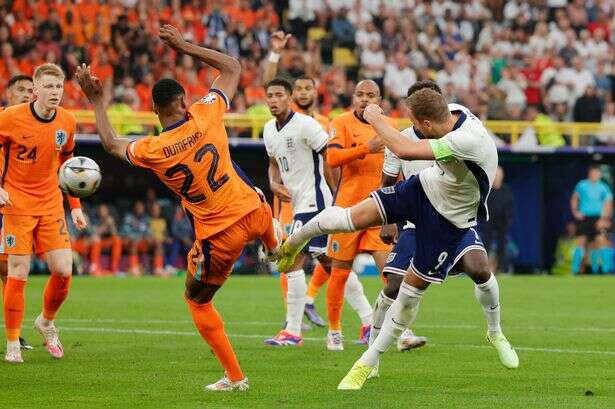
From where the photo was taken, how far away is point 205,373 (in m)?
10.7

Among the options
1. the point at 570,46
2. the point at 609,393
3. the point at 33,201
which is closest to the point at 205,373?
the point at 33,201

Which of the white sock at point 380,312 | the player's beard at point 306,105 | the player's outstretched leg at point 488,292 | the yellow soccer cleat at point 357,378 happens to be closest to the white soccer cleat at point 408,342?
the white sock at point 380,312

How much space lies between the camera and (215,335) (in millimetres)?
9523

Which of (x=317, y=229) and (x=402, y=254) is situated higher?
(x=317, y=229)

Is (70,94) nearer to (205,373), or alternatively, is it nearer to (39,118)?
(39,118)

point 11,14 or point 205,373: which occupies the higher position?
point 11,14

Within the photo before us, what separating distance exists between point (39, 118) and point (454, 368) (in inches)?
172

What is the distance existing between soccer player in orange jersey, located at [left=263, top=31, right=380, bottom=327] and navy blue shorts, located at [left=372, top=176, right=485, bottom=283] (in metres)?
3.53

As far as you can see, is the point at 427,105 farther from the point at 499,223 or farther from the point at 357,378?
the point at 499,223

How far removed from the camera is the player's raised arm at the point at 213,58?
9555 mm

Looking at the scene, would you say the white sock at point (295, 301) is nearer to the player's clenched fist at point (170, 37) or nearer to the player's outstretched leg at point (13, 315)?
the player's outstretched leg at point (13, 315)

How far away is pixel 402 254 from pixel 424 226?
6.10 ft

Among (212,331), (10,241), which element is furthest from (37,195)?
(212,331)

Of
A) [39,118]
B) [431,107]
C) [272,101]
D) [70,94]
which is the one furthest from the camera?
[70,94]
